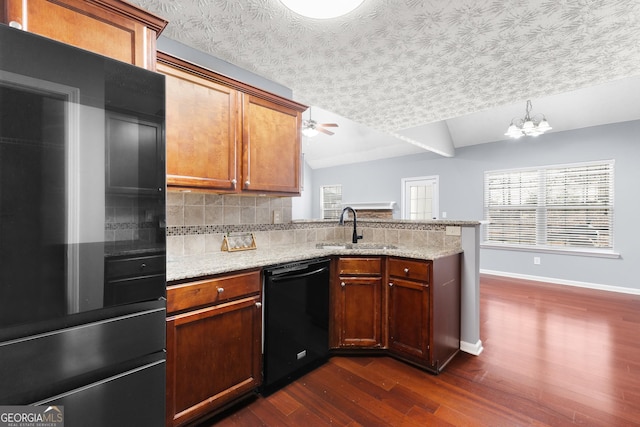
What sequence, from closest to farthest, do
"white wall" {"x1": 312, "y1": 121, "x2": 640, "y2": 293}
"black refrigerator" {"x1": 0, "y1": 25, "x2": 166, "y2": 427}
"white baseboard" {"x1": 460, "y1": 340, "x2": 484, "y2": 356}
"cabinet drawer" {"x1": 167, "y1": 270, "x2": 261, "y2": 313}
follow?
1. "black refrigerator" {"x1": 0, "y1": 25, "x2": 166, "y2": 427}
2. "cabinet drawer" {"x1": 167, "y1": 270, "x2": 261, "y2": 313}
3. "white baseboard" {"x1": 460, "y1": 340, "x2": 484, "y2": 356}
4. "white wall" {"x1": 312, "y1": 121, "x2": 640, "y2": 293}

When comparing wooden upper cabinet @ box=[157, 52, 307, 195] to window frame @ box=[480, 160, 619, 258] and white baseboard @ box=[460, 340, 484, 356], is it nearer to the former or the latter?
white baseboard @ box=[460, 340, 484, 356]

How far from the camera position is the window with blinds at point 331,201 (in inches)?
326

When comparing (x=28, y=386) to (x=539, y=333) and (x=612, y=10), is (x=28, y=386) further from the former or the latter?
(x=539, y=333)

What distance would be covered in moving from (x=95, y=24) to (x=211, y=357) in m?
1.68

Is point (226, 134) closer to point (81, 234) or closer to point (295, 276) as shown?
point (295, 276)

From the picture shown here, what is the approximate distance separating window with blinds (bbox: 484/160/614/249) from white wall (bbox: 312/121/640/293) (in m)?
0.13

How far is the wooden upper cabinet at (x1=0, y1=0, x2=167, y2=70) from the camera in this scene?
1.06 meters

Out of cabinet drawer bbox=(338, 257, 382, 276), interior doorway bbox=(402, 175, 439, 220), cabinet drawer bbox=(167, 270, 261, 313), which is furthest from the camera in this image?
interior doorway bbox=(402, 175, 439, 220)

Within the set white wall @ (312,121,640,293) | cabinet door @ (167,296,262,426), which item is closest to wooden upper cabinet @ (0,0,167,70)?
cabinet door @ (167,296,262,426)

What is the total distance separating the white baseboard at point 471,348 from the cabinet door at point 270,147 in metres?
2.00

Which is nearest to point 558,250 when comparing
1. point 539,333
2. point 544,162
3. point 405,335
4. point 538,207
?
point 538,207

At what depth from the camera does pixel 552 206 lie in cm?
505

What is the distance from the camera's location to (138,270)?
41.7 inches

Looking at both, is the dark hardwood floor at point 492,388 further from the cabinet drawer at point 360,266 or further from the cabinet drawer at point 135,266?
the cabinet drawer at point 135,266
